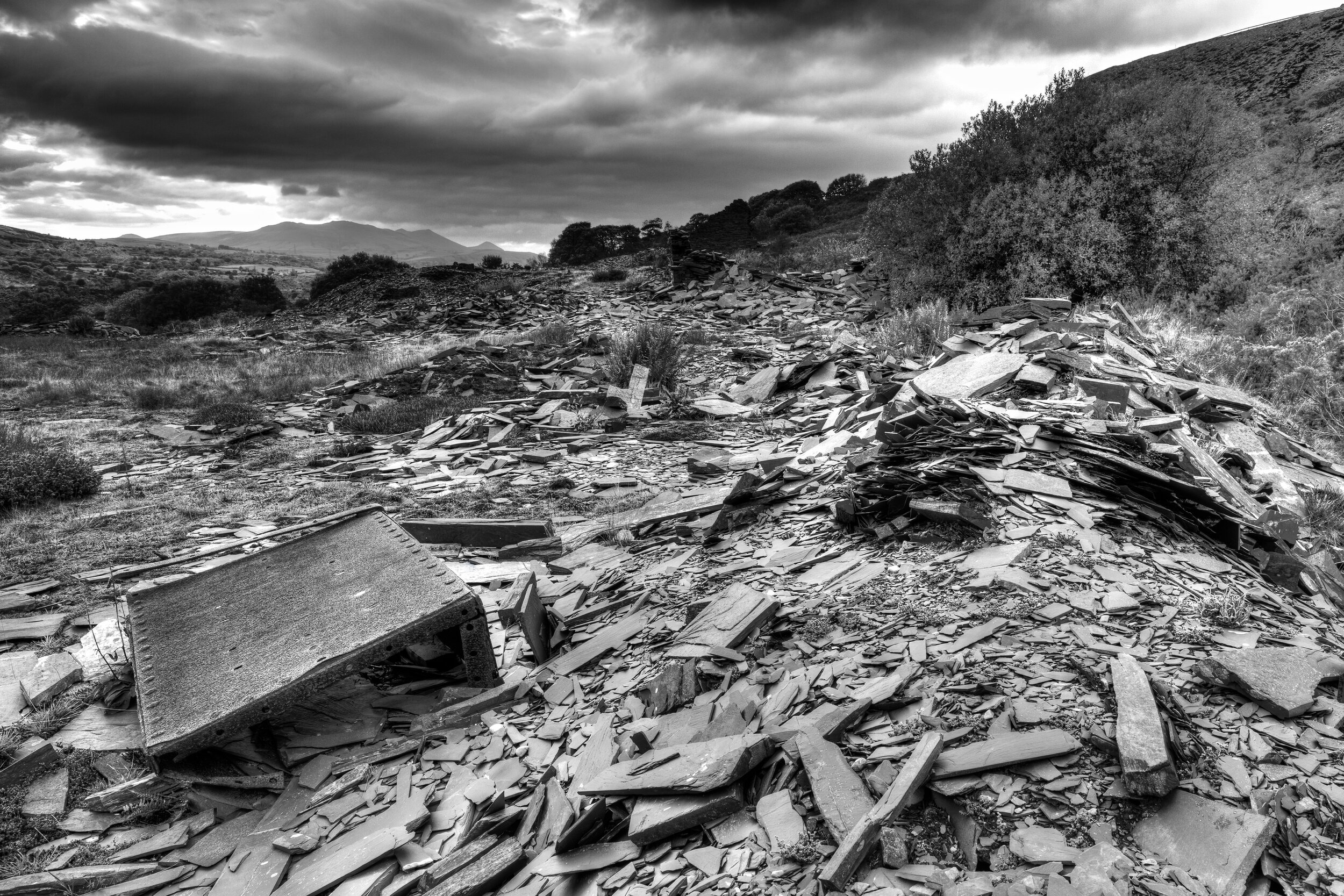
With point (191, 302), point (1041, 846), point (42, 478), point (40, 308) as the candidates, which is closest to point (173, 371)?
point (42, 478)

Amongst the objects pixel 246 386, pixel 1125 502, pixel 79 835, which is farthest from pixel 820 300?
pixel 79 835

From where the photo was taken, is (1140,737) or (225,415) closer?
(1140,737)

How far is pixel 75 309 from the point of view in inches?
1296

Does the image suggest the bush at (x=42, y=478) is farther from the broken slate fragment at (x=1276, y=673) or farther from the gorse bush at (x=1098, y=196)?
the gorse bush at (x=1098, y=196)

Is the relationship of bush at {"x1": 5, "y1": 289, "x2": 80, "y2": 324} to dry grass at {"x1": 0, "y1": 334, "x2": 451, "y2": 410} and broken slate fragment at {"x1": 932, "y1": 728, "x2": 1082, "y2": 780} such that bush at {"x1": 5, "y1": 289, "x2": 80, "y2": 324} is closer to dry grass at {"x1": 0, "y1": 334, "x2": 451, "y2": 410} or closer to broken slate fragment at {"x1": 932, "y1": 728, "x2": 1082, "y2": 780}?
dry grass at {"x1": 0, "y1": 334, "x2": 451, "y2": 410}

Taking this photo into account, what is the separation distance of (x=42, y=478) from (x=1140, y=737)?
1012 cm

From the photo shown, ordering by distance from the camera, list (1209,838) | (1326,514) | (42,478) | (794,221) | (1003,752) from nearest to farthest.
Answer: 1. (1209,838)
2. (1003,752)
3. (1326,514)
4. (42,478)
5. (794,221)

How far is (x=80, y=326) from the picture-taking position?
2755 centimetres

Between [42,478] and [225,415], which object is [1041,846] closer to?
[42,478]

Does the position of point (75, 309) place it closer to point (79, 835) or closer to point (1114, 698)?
point (79, 835)

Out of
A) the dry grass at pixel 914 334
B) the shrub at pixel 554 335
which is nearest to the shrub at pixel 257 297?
the shrub at pixel 554 335

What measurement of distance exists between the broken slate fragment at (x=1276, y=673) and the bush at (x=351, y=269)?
126 ft

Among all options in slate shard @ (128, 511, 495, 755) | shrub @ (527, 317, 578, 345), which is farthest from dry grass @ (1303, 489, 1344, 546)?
shrub @ (527, 317, 578, 345)

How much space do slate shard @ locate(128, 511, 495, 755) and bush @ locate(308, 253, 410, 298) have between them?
115 feet
